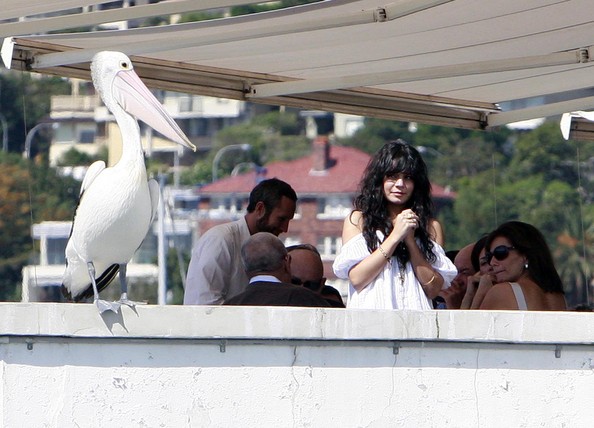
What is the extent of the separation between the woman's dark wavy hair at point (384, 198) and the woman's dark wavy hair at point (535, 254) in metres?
0.62

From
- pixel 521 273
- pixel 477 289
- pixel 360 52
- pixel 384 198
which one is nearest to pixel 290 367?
pixel 384 198

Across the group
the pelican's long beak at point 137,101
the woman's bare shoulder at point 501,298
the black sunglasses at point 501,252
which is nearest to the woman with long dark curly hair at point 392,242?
the woman's bare shoulder at point 501,298

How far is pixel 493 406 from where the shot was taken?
4.82 meters

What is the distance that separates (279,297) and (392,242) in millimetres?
500

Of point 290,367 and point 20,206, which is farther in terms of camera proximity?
point 20,206

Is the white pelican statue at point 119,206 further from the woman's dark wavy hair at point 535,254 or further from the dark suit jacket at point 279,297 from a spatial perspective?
the woman's dark wavy hair at point 535,254

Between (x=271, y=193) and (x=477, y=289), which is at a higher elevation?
(x=271, y=193)

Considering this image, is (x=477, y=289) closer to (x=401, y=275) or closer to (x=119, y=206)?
(x=401, y=275)

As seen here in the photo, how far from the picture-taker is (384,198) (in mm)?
5508

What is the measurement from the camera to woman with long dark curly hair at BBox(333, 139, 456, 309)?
5.36m

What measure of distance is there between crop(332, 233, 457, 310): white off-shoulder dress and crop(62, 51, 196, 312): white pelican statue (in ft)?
2.69

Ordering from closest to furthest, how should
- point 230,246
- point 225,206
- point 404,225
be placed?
point 404,225, point 230,246, point 225,206

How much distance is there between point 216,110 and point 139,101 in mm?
108924

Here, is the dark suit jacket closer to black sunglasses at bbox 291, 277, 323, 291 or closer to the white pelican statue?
the white pelican statue
